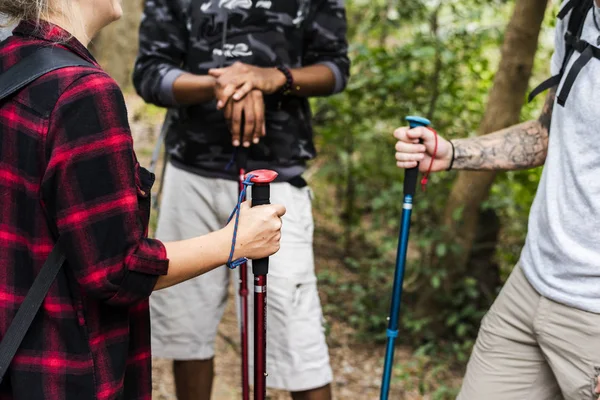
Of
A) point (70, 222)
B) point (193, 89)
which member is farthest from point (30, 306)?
point (193, 89)

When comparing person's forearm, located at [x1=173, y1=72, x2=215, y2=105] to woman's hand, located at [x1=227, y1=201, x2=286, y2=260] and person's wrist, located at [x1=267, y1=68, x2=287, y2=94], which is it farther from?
woman's hand, located at [x1=227, y1=201, x2=286, y2=260]

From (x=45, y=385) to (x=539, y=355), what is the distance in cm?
150

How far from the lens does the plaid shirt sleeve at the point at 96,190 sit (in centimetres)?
159

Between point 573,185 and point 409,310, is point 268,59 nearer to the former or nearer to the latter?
point 573,185

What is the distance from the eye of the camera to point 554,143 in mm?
2186

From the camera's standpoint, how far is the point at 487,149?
8.12 feet

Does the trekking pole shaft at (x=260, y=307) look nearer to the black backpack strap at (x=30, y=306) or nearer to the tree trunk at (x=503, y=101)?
the black backpack strap at (x=30, y=306)

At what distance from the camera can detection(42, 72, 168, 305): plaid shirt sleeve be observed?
62.7 inches

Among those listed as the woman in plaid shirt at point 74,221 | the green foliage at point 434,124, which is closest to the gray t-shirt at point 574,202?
the woman in plaid shirt at point 74,221

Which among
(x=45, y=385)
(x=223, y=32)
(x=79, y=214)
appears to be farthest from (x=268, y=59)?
(x=45, y=385)

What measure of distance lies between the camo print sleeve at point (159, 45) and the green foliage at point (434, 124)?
193 cm

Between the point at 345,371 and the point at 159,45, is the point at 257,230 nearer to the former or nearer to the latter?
the point at 159,45

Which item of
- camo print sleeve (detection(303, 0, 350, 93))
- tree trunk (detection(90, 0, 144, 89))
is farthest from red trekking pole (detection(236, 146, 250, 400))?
tree trunk (detection(90, 0, 144, 89))

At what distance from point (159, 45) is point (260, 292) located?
1.27m
